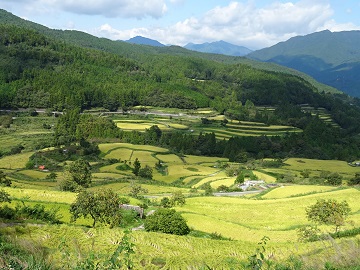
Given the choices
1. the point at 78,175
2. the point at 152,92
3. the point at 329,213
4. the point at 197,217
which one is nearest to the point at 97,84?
the point at 152,92

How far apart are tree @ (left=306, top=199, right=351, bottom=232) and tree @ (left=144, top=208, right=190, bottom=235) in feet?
34.3

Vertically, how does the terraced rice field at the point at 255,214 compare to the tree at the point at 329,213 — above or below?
below

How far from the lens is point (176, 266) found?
1128 centimetres

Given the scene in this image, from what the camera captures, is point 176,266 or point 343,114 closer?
point 176,266

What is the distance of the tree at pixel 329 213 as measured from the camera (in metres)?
24.3

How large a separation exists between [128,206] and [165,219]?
6.58 metres

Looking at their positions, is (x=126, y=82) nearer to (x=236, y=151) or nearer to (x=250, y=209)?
(x=236, y=151)

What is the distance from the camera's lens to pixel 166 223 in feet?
69.8

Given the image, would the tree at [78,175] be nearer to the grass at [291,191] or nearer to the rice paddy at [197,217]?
the rice paddy at [197,217]

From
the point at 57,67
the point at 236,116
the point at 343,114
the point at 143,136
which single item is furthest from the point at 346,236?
the point at 57,67

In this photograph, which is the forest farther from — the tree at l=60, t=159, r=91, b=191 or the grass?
the tree at l=60, t=159, r=91, b=191

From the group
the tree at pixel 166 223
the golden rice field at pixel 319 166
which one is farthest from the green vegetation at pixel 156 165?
the golden rice field at pixel 319 166

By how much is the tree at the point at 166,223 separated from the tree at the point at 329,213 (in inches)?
411

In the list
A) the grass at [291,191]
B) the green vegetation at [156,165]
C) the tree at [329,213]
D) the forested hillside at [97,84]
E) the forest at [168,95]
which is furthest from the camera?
the forested hillside at [97,84]
